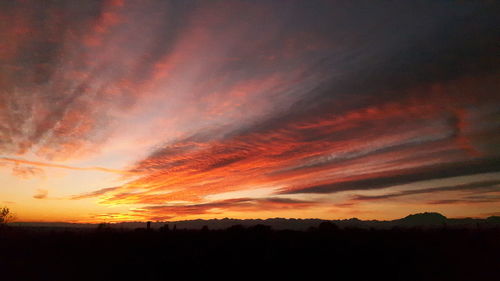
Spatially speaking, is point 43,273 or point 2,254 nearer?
point 43,273

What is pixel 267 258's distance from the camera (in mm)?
19203

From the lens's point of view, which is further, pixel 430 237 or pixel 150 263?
pixel 430 237

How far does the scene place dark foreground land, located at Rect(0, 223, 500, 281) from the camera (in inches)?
703

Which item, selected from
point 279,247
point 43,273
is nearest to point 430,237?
point 279,247

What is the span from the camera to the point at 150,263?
20.4 m

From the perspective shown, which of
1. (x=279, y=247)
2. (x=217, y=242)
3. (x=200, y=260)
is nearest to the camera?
(x=200, y=260)

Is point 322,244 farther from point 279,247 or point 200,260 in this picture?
point 200,260

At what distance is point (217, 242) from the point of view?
2448 centimetres

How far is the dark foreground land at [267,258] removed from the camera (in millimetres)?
17844

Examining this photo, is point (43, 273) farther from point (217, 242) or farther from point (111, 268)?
point (217, 242)

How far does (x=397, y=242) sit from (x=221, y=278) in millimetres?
Answer: 13876

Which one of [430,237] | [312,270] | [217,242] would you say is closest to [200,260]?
[217,242]

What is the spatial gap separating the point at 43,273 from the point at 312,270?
1736 cm

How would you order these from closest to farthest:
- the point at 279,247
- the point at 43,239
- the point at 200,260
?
1. the point at 200,260
2. the point at 279,247
3. the point at 43,239
